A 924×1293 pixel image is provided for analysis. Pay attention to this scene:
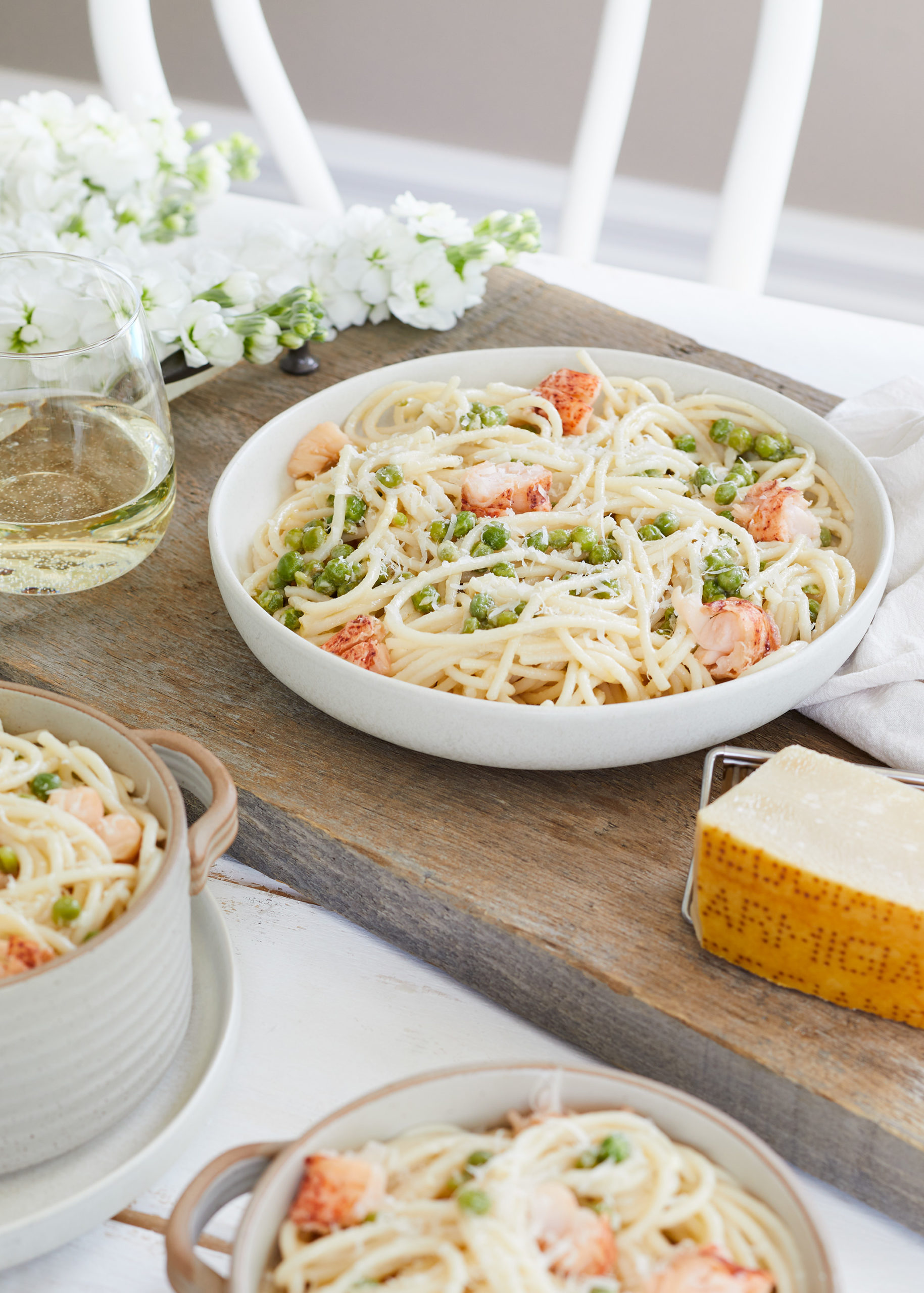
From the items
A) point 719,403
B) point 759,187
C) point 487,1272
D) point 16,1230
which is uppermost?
point 759,187

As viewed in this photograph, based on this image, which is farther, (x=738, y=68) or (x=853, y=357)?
(x=738, y=68)

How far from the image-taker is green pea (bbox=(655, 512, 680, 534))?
5.91 ft

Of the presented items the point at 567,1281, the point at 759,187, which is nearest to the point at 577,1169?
the point at 567,1281

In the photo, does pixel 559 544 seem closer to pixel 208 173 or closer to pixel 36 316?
pixel 36 316

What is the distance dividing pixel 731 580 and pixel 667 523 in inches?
5.7

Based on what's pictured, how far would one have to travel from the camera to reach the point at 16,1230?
111 cm

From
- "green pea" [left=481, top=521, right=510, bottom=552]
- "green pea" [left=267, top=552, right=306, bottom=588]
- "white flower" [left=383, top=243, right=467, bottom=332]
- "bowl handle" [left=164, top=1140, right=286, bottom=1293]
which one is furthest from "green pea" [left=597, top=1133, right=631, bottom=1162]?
"white flower" [left=383, top=243, right=467, bottom=332]

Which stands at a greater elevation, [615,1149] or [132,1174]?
[615,1149]

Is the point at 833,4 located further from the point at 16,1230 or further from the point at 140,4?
the point at 16,1230

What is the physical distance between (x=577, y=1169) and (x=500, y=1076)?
0.30ft

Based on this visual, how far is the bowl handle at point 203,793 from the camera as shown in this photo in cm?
120

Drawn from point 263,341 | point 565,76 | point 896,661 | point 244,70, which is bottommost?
point 896,661

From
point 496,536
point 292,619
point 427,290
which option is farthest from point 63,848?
point 427,290

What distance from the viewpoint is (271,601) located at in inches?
71.0
